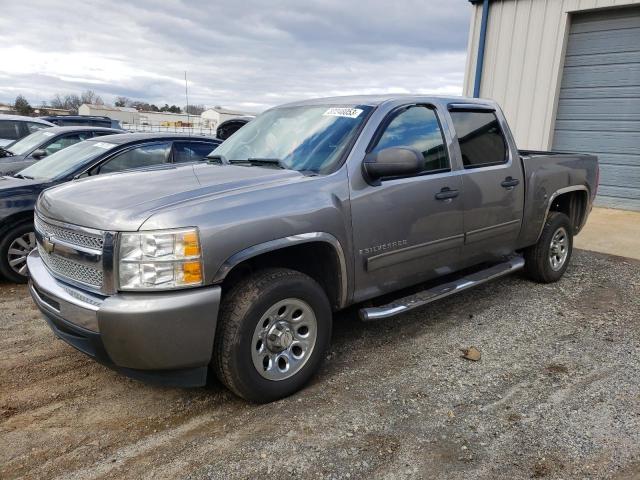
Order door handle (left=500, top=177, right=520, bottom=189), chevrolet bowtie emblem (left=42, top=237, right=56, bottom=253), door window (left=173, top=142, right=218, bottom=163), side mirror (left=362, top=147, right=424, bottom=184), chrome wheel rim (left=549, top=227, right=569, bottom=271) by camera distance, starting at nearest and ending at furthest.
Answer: chevrolet bowtie emblem (left=42, top=237, right=56, bottom=253) < side mirror (left=362, top=147, right=424, bottom=184) < door handle (left=500, top=177, right=520, bottom=189) < chrome wheel rim (left=549, top=227, right=569, bottom=271) < door window (left=173, top=142, right=218, bottom=163)

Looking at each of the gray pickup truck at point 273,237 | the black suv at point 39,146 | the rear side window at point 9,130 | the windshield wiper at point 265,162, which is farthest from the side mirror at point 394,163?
the rear side window at point 9,130

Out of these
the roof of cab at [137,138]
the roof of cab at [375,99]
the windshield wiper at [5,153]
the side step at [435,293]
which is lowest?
the side step at [435,293]

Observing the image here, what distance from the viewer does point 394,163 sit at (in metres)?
3.33

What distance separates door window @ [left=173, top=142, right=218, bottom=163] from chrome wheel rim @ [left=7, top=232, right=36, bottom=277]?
1935 millimetres

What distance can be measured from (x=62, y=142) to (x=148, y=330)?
6.37 metres

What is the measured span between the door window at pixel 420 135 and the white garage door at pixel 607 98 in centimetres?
709

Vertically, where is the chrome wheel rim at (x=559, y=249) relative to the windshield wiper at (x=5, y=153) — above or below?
below

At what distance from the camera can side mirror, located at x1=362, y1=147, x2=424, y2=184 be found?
333 centimetres

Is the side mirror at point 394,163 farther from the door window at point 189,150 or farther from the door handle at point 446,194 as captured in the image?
the door window at point 189,150

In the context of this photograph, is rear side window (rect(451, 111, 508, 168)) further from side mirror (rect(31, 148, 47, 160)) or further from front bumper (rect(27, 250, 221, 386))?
side mirror (rect(31, 148, 47, 160))

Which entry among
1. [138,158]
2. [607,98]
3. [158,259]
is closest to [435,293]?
[158,259]

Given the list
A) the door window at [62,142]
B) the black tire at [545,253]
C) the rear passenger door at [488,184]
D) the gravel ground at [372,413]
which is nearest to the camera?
the gravel ground at [372,413]

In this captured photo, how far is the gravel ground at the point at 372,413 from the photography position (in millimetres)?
2574

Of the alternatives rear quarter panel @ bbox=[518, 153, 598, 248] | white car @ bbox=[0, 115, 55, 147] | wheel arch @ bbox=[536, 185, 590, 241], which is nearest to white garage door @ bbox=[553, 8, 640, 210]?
wheel arch @ bbox=[536, 185, 590, 241]
